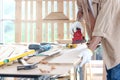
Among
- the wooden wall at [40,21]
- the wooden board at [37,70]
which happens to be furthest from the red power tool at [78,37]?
the wooden wall at [40,21]

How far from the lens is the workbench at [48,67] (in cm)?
154

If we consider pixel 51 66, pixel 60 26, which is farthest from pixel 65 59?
pixel 60 26

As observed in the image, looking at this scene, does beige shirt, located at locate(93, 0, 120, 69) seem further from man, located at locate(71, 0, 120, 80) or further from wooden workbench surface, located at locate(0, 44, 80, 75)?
wooden workbench surface, located at locate(0, 44, 80, 75)

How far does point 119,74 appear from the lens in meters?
2.13

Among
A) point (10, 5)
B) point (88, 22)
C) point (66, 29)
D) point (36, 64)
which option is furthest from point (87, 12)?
point (10, 5)

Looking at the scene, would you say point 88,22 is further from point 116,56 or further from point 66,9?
point 66,9

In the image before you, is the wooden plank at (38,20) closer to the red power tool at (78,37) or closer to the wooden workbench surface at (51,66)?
the red power tool at (78,37)

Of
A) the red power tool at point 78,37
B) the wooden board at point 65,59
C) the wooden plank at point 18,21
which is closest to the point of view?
the wooden board at point 65,59

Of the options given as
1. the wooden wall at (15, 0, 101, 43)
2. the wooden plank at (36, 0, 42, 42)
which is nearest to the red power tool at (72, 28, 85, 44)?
the wooden wall at (15, 0, 101, 43)

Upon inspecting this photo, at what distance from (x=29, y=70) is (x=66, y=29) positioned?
12.5ft

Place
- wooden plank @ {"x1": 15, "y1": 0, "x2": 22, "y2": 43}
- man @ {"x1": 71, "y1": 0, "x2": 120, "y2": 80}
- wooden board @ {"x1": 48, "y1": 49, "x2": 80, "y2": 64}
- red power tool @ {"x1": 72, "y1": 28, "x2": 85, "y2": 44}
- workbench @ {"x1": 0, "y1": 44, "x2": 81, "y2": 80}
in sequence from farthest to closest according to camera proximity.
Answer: wooden plank @ {"x1": 15, "y1": 0, "x2": 22, "y2": 43}
red power tool @ {"x1": 72, "y1": 28, "x2": 85, "y2": 44}
man @ {"x1": 71, "y1": 0, "x2": 120, "y2": 80}
wooden board @ {"x1": 48, "y1": 49, "x2": 80, "y2": 64}
workbench @ {"x1": 0, "y1": 44, "x2": 81, "y2": 80}

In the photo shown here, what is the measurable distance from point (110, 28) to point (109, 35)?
5 cm

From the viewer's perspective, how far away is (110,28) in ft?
6.68

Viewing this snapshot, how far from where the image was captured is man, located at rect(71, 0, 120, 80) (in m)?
2.01
